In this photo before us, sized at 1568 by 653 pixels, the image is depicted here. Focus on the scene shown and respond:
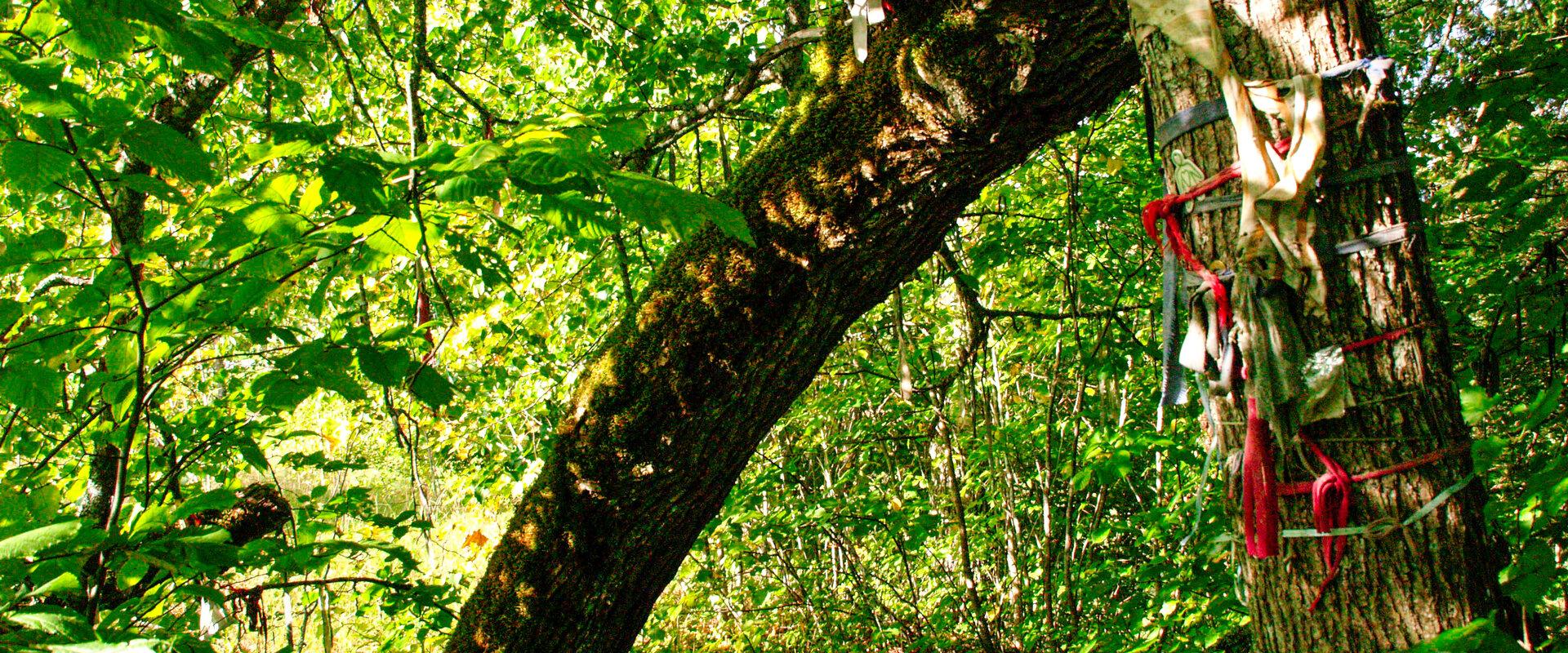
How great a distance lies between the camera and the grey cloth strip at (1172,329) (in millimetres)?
1305

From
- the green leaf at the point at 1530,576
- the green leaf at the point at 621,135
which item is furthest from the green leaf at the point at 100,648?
the green leaf at the point at 1530,576

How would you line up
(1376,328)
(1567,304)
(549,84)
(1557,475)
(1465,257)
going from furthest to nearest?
(549,84), (1465,257), (1567,304), (1557,475), (1376,328)

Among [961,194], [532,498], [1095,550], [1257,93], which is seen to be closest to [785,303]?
[961,194]

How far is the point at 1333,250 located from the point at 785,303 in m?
1.07

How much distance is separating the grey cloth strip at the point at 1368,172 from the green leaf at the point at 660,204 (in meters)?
0.84

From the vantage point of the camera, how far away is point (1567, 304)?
2064mm

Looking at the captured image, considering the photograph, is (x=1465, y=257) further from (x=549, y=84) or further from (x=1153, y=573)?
(x=549, y=84)

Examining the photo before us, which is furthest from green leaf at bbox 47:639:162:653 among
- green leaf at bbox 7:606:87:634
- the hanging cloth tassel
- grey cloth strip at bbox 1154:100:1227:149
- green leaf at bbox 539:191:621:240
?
grey cloth strip at bbox 1154:100:1227:149

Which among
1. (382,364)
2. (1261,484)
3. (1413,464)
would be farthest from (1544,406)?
(382,364)

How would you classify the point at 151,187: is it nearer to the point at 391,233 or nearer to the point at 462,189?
the point at 391,233

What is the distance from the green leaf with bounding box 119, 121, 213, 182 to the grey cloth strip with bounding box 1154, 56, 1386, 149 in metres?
1.48

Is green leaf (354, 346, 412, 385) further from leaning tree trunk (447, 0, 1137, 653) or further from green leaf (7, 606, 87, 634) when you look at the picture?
green leaf (7, 606, 87, 634)

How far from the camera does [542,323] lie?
4.34 meters

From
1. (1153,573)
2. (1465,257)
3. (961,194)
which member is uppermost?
(1465,257)
